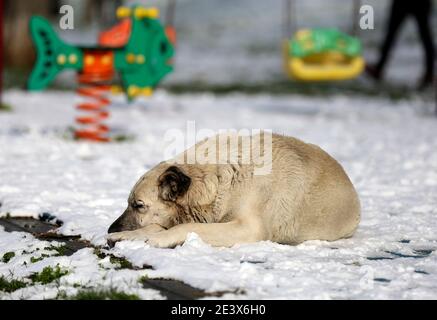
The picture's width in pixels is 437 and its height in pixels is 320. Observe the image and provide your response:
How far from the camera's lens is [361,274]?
4469 mm

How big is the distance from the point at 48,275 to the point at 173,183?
1.08m

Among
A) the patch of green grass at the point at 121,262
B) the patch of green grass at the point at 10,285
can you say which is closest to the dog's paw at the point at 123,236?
the patch of green grass at the point at 121,262

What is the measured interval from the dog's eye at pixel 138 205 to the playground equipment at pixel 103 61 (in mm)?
4639

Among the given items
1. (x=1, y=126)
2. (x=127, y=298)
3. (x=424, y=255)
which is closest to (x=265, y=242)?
(x=424, y=255)

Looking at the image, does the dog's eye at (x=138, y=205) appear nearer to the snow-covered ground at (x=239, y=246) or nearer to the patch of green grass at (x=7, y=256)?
the snow-covered ground at (x=239, y=246)

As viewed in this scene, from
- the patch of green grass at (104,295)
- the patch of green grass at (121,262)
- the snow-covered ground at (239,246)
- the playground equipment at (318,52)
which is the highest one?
the playground equipment at (318,52)

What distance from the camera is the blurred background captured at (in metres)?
18.8

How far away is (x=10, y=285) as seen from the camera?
169 inches

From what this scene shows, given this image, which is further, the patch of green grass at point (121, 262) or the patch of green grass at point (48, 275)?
the patch of green grass at point (121, 262)

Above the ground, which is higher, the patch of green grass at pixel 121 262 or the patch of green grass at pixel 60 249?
the patch of green grass at pixel 121 262

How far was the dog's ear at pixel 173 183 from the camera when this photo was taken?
5098mm

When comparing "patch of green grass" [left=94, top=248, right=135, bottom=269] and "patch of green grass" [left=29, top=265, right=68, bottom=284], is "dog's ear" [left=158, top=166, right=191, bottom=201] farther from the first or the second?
"patch of green grass" [left=29, top=265, right=68, bottom=284]

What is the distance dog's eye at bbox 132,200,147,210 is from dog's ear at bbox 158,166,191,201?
136 millimetres

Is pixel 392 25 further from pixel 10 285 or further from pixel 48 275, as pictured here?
pixel 10 285
